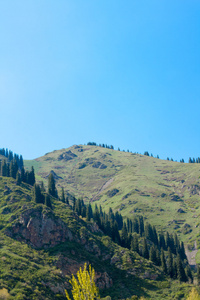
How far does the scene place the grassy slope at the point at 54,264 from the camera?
258ft

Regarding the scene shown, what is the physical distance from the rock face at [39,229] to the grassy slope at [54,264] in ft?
11.1

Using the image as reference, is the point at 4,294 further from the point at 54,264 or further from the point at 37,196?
the point at 37,196

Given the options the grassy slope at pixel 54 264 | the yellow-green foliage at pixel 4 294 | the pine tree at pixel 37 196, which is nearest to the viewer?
the yellow-green foliage at pixel 4 294

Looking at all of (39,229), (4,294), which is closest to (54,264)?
(39,229)

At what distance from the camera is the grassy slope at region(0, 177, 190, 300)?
258 ft

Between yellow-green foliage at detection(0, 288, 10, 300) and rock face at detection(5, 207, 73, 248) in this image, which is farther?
rock face at detection(5, 207, 73, 248)

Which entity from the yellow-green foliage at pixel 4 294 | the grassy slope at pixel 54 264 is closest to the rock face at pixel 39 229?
the grassy slope at pixel 54 264

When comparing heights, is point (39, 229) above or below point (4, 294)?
above

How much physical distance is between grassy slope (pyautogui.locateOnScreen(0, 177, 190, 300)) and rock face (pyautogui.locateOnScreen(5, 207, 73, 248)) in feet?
11.1

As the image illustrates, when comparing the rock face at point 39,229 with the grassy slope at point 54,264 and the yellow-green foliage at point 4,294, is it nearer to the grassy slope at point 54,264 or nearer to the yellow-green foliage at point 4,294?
the grassy slope at point 54,264

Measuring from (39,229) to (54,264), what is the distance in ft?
68.3

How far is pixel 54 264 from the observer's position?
98.6 m

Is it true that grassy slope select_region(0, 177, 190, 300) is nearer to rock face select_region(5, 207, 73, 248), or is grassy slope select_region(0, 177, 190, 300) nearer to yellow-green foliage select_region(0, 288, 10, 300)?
yellow-green foliage select_region(0, 288, 10, 300)

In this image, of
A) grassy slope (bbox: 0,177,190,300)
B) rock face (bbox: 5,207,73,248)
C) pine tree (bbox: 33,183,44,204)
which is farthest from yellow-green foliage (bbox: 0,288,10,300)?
pine tree (bbox: 33,183,44,204)
